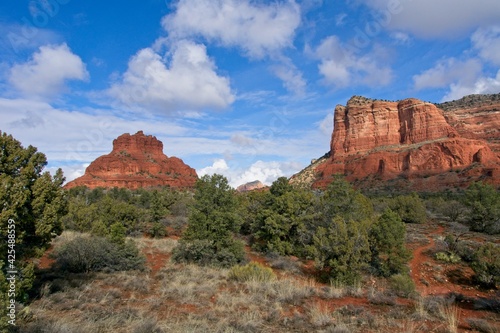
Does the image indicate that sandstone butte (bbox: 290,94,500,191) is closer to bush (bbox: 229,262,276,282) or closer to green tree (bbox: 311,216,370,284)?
green tree (bbox: 311,216,370,284)

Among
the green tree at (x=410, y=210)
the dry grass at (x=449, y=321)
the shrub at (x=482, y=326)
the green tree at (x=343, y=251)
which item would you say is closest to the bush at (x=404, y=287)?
the green tree at (x=343, y=251)

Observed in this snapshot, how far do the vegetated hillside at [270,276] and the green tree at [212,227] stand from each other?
0.06 m

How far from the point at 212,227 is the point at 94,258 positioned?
5421 mm

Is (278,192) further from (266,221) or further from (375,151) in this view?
(375,151)

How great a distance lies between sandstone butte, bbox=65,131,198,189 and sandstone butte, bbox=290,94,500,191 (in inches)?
1949

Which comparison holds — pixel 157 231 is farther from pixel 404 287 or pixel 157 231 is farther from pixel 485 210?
pixel 485 210

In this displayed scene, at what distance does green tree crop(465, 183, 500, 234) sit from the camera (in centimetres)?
2581

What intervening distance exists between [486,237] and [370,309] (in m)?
21.4

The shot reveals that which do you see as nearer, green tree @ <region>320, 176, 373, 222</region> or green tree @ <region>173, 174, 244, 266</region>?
green tree @ <region>173, 174, 244, 266</region>

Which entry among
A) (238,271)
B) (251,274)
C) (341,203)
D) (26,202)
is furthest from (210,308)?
(341,203)

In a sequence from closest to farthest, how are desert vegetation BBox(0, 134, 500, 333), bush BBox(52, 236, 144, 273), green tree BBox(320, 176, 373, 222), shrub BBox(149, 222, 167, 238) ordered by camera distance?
1. desert vegetation BBox(0, 134, 500, 333)
2. bush BBox(52, 236, 144, 273)
3. green tree BBox(320, 176, 373, 222)
4. shrub BBox(149, 222, 167, 238)

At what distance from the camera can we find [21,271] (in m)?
7.05

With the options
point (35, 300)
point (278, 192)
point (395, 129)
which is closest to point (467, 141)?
point (395, 129)

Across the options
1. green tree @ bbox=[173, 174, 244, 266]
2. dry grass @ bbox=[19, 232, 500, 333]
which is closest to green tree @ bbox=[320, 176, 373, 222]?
green tree @ bbox=[173, 174, 244, 266]
